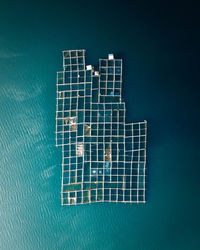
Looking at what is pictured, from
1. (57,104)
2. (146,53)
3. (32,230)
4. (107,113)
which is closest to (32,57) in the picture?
(57,104)

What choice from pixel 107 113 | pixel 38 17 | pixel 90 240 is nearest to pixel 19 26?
pixel 38 17

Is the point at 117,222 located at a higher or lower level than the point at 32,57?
lower

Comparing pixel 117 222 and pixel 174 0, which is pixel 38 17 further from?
pixel 117 222

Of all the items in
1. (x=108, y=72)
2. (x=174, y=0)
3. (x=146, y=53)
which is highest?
(x=174, y=0)
